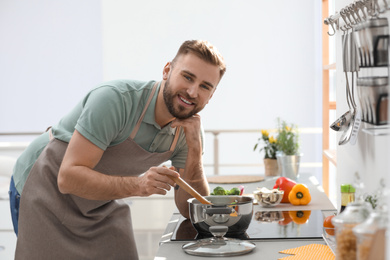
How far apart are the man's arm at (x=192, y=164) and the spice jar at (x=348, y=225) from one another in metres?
0.94

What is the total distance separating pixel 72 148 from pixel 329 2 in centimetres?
236

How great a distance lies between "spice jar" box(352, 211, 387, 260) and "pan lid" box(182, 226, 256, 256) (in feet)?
1.83

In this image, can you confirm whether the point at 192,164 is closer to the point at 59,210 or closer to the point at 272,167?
the point at 59,210

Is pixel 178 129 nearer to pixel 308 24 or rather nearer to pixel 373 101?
pixel 373 101

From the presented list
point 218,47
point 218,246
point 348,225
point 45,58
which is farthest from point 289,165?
point 45,58

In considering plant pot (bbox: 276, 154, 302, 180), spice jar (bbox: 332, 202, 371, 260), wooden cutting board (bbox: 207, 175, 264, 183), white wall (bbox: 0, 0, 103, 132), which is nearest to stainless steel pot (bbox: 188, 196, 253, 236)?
spice jar (bbox: 332, 202, 371, 260)

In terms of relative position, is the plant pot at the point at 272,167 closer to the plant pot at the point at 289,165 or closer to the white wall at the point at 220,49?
the plant pot at the point at 289,165

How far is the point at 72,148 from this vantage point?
171cm

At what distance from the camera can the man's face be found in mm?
1818

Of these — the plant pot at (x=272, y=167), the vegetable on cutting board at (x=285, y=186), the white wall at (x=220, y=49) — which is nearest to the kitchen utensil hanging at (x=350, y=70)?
the vegetable on cutting board at (x=285, y=186)

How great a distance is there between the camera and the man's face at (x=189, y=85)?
71.6 inches

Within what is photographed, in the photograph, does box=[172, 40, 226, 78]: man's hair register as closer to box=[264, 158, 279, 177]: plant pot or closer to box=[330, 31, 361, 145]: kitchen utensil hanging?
box=[330, 31, 361, 145]: kitchen utensil hanging

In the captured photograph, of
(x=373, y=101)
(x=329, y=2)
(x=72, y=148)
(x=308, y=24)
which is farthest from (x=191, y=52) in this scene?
(x=308, y=24)

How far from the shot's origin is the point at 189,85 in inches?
71.9
